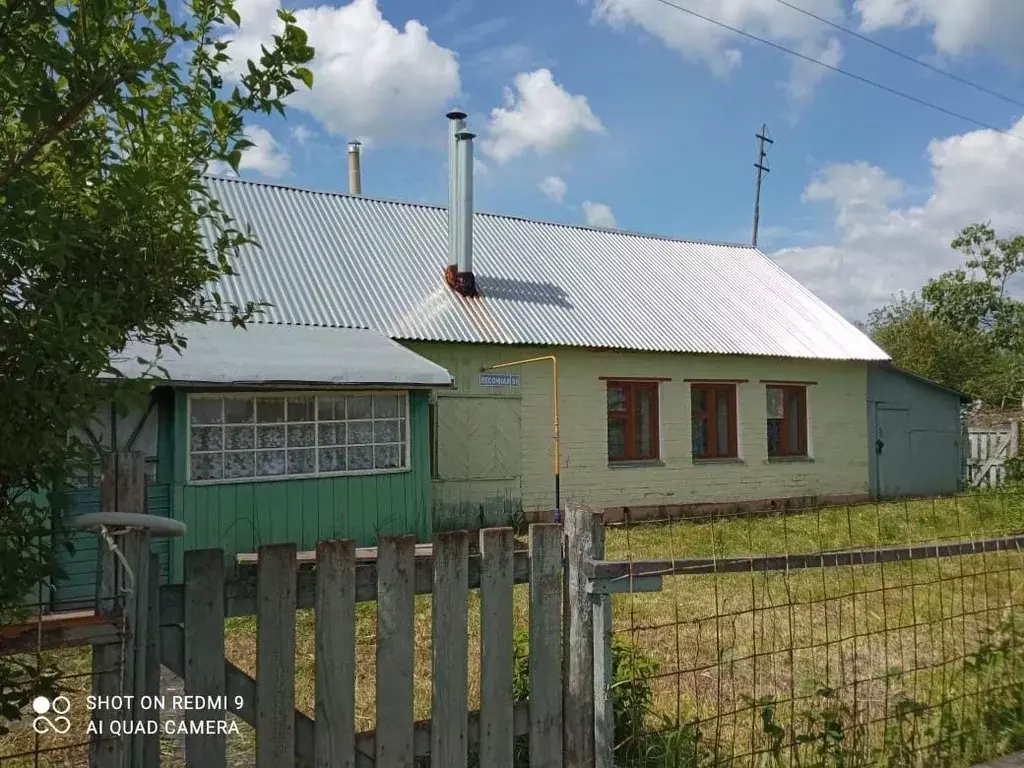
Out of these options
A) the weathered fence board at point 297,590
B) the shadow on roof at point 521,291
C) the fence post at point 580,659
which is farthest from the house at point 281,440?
the fence post at point 580,659

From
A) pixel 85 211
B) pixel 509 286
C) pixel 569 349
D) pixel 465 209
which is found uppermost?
pixel 465 209

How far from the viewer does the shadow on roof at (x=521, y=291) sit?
1445 centimetres

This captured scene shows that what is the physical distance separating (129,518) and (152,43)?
1.30 m

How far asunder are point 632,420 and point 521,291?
311 centimetres

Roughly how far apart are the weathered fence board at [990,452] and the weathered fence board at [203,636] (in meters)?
19.8

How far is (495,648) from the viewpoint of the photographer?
116 inches

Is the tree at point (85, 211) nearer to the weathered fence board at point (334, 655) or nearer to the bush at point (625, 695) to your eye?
the weathered fence board at point (334, 655)

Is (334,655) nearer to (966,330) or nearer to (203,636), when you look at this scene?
(203,636)

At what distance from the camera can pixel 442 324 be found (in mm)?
12797

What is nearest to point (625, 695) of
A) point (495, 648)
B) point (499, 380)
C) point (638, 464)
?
point (495, 648)

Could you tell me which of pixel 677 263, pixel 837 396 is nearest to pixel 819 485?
pixel 837 396

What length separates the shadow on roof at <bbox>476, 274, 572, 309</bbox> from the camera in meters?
14.5

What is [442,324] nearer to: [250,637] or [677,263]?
[250,637]

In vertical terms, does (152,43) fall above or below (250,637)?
above
